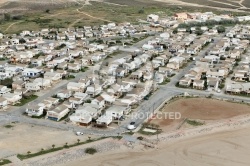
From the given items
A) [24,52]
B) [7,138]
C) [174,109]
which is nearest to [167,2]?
[24,52]

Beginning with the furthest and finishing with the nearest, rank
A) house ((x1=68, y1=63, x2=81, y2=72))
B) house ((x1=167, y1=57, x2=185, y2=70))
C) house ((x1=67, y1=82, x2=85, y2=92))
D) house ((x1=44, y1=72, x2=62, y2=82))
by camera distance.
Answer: house ((x1=167, y1=57, x2=185, y2=70))
house ((x1=68, y1=63, x2=81, y2=72))
house ((x1=44, y1=72, x2=62, y2=82))
house ((x1=67, y1=82, x2=85, y2=92))

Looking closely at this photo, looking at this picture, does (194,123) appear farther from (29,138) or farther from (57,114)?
(29,138)

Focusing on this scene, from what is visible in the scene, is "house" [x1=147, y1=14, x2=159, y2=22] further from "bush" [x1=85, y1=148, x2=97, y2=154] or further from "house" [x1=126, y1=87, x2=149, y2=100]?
"bush" [x1=85, y1=148, x2=97, y2=154]

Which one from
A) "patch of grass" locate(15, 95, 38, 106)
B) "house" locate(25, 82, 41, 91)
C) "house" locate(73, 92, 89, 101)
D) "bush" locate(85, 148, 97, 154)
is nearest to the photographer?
"bush" locate(85, 148, 97, 154)

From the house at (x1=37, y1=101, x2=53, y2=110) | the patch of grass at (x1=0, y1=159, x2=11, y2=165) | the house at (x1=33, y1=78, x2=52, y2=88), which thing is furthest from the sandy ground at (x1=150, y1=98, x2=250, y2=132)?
the house at (x1=33, y1=78, x2=52, y2=88)

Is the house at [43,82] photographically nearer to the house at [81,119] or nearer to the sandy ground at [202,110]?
the house at [81,119]

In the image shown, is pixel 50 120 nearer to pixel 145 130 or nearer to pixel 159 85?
pixel 145 130
